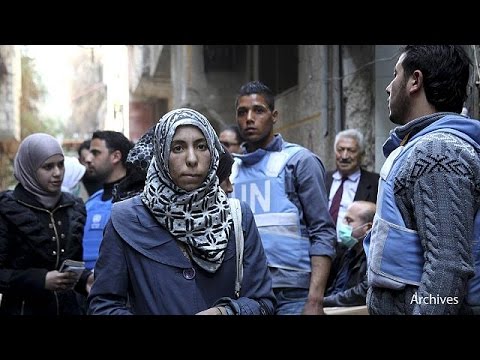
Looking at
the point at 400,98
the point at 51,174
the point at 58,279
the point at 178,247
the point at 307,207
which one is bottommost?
the point at 58,279

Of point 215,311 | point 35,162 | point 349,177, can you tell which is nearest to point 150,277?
point 215,311

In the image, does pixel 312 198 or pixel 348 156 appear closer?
pixel 312 198

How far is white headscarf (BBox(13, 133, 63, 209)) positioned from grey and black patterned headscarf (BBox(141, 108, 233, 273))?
148 cm

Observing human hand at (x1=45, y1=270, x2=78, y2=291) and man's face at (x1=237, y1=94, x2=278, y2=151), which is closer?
human hand at (x1=45, y1=270, x2=78, y2=291)

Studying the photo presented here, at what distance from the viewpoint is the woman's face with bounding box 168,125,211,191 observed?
2.55 m

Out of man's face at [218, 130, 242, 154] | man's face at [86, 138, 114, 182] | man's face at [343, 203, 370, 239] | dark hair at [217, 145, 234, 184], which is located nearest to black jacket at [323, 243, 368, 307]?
man's face at [343, 203, 370, 239]

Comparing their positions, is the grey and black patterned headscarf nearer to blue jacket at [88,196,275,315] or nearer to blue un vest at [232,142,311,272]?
blue jacket at [88,196,275,315]

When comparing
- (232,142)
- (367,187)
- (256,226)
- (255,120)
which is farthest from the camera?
(232,142)

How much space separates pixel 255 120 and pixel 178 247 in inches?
61.2

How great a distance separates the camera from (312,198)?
3.74 meters

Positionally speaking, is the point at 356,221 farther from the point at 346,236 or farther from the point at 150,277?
the point at 150,277
